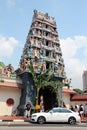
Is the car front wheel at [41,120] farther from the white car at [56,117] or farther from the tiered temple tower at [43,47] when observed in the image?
the tiered temple tower at [43,47]

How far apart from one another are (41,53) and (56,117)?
42.5 ft

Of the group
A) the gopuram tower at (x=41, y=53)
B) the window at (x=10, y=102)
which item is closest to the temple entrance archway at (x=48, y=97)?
the gopuram tower at (x=41, y=53)

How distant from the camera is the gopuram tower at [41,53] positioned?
2956cm

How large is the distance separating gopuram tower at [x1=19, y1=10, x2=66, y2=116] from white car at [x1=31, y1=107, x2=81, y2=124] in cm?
827

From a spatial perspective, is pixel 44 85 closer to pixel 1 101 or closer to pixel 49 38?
pixel 1 101

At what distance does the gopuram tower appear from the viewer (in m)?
29.6

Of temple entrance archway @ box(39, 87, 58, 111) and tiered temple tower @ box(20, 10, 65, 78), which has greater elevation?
tiered temple tower @ box(20, 10, 65, 78)

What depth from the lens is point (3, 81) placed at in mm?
28750

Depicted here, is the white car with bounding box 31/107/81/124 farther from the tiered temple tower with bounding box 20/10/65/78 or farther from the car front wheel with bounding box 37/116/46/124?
the tiered temple tower with bounding box 20/10/65/78

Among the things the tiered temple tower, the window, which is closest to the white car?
the window

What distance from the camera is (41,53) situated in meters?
32.0

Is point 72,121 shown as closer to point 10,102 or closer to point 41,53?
point 10,102

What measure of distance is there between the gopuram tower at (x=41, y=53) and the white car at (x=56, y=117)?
326 inches

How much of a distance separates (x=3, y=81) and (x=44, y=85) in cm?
494
